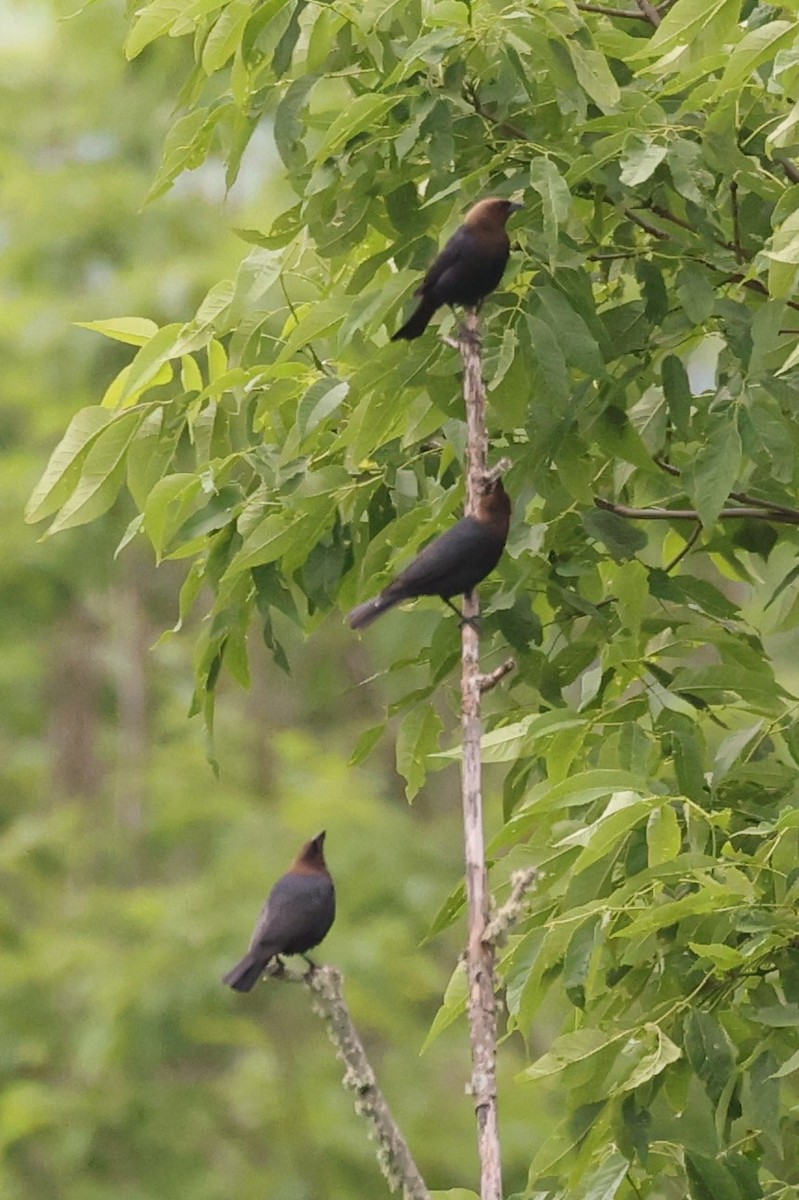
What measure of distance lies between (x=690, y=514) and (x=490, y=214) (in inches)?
26.8

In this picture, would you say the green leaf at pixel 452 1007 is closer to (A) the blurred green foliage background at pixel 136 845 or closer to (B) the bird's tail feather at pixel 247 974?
(B) the bird's tail feather at pixel 247 974

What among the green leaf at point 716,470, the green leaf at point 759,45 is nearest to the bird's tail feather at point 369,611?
the green leaf at point 716,470

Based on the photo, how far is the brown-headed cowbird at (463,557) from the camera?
2.39m

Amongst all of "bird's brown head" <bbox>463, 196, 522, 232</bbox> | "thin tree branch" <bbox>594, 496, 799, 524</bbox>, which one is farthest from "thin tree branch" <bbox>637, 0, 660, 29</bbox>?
"thin tree branch" <bbox>594, 496, 799, 524</bbox>

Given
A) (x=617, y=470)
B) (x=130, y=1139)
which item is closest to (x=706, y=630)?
(x=617, y=470)

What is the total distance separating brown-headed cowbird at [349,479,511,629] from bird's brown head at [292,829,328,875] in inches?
47.7

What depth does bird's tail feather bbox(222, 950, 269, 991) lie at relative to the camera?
10.5ft

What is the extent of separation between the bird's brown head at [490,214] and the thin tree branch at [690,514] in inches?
20.3

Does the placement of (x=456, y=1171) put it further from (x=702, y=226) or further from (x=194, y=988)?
(x=702, y=226)

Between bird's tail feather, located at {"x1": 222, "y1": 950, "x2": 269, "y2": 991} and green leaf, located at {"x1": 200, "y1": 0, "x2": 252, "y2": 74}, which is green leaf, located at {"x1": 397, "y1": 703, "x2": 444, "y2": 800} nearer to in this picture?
bird's tail feather, located at {"x1": 222, "y1": 950, "x2": 269, "y2": 991}

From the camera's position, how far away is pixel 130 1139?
879 centimetres

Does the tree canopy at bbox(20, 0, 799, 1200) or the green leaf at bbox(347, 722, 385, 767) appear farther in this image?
the green leaf at bbox(347, 722, 385, 767)

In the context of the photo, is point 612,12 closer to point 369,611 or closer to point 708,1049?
point 369,611

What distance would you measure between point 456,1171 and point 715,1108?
6517mm
